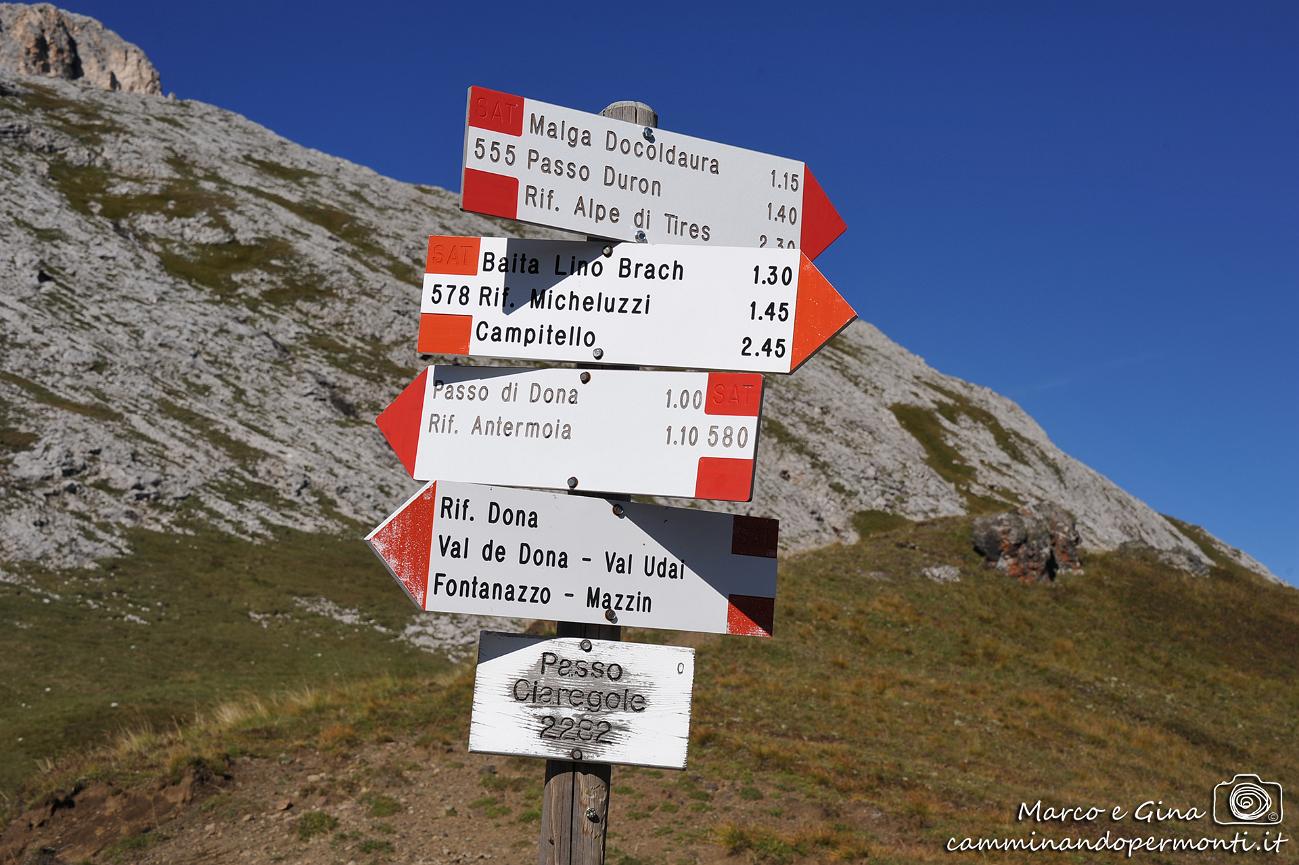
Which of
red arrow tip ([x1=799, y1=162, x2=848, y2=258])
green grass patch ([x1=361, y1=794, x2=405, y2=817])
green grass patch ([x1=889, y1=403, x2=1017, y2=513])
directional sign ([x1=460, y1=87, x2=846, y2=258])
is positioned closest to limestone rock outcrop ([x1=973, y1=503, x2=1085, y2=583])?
green grass patch ([x1=361, y1=794, x2=405, y2=817])

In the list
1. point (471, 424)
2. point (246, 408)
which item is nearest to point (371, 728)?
point (471, 424)

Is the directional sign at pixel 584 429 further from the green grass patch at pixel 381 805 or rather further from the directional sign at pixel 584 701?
the green grass patch at pixel 381 805

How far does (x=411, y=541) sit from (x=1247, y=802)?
18654 mm

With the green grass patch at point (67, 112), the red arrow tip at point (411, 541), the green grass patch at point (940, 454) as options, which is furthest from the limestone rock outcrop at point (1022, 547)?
the green grass patch at point (67, 112)

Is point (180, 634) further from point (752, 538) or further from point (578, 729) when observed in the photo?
point (752, 538)

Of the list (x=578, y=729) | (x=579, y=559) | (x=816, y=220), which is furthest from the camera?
(x=816, y=220)

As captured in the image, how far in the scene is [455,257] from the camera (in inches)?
205

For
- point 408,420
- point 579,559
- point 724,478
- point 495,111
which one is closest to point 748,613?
point 724,478

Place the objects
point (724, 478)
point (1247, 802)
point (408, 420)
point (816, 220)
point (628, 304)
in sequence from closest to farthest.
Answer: point (724, 478), point (628, 304), point (408, 420), point (816, 220), point (1247, 802)

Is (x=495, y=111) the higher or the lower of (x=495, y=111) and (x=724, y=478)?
the higher

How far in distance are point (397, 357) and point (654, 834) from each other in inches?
2369

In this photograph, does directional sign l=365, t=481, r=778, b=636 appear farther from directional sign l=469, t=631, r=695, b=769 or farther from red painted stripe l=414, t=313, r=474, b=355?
red painted stripe l=414, t=313, r=474, b=355

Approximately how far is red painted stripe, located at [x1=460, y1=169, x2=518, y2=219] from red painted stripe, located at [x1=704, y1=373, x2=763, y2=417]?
146cm

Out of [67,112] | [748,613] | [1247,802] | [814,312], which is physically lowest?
[1247,802]
